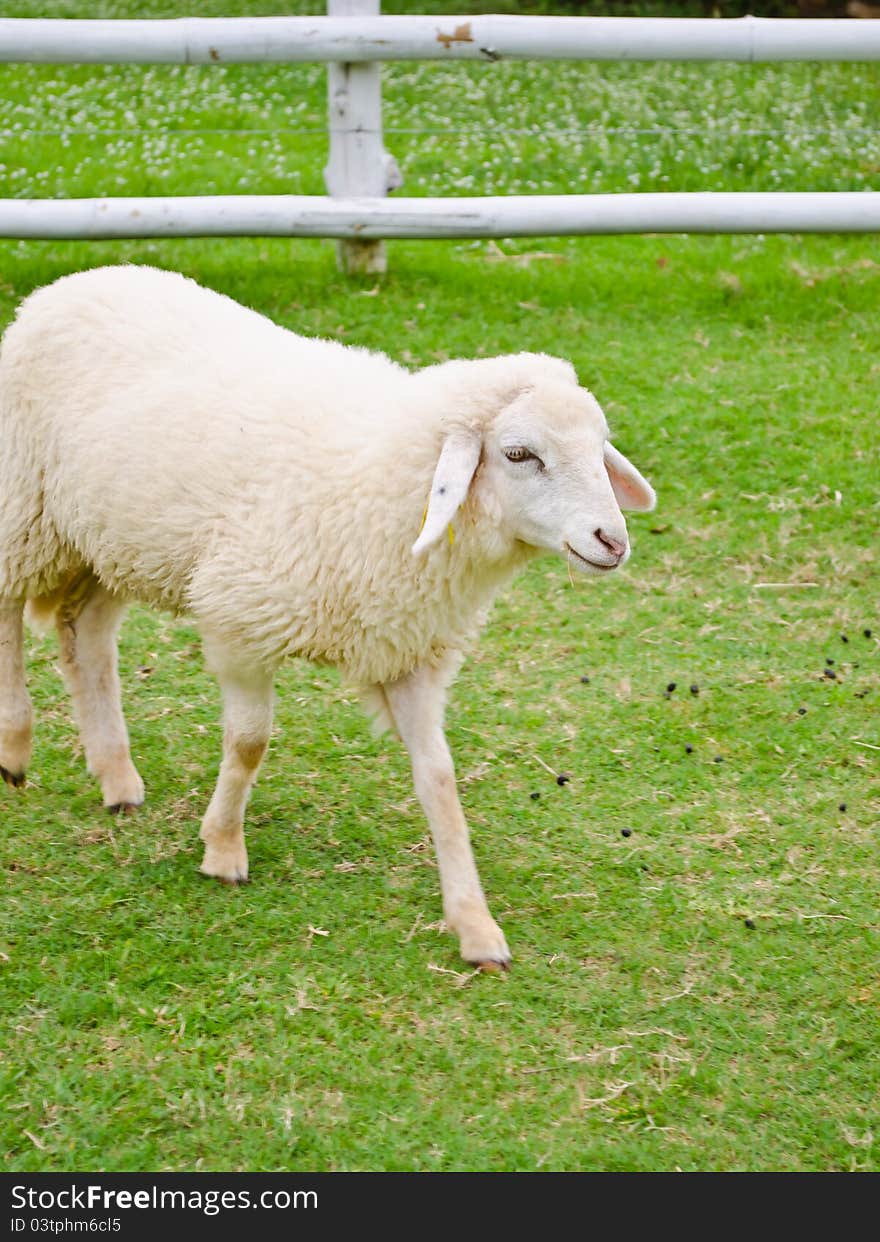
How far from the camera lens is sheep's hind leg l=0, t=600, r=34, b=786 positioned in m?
4.26

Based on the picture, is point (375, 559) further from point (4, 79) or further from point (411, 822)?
point (4, 79)

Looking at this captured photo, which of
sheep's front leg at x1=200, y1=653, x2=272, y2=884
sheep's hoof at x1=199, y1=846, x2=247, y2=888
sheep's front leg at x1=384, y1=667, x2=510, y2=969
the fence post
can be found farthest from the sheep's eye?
the fence post

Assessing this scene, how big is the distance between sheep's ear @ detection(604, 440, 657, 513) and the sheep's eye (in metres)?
0.31

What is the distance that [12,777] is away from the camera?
4.35 m

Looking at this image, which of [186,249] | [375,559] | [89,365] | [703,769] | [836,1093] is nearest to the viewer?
[836,1093]

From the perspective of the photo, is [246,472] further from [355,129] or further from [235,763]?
[355,129]

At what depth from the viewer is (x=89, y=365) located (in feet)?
13.2

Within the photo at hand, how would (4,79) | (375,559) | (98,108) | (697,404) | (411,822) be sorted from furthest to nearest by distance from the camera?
(4,79), (98,108), (697,404), (411,822), (375,559)

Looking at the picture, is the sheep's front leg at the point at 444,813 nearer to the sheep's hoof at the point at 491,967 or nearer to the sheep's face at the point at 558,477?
the sheep's hoof at the point at 491,967

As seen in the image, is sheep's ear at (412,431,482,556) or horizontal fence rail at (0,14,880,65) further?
horizontal fence rail at (0,14,880,65)

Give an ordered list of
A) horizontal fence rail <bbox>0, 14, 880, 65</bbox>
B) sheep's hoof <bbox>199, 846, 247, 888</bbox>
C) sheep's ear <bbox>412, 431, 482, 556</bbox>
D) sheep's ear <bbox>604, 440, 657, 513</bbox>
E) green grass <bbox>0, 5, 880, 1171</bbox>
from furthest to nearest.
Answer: horizontal fence rail <bbox>0, 14, 880, 65</bbox>, sheep's hoof <bbox>199, 846, 247, 888</bbox>, sheep's ear <bbox>604, 440, 657, 513</bbox>, sheep's ear <bbox>412, 431, 482, 556</bbox>, green grass <bbox>0, 5, 880, 1171</bbox>

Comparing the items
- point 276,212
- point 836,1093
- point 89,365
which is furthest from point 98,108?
point 836,1093

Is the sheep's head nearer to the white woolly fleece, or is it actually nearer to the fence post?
the white woolly fleece

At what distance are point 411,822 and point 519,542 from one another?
1.07 metres
